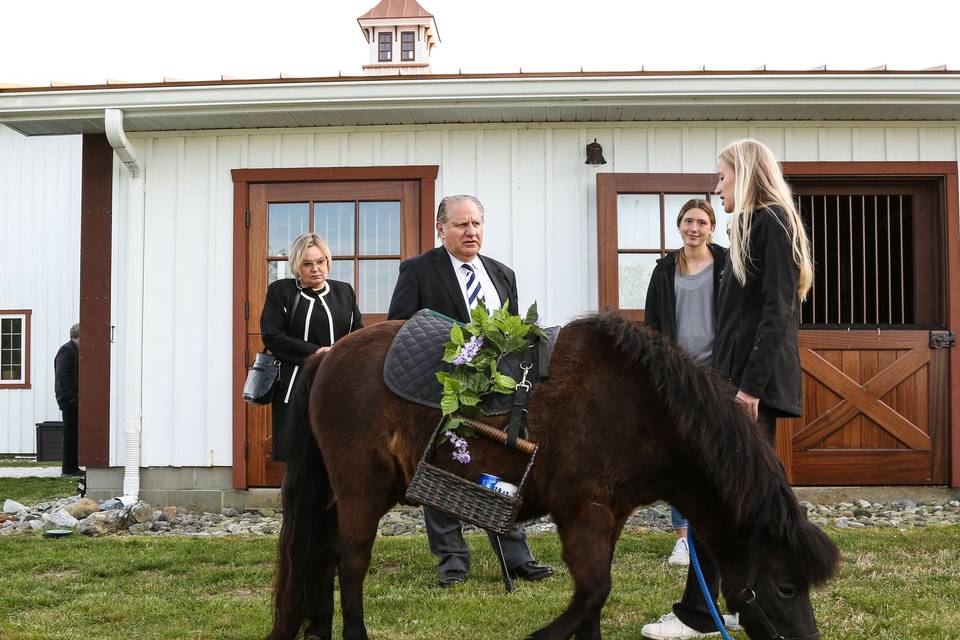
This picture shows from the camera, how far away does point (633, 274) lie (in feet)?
21.8

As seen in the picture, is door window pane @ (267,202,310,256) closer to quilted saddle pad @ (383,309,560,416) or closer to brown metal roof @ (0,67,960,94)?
brown metal roof @ (0,67,960,94)

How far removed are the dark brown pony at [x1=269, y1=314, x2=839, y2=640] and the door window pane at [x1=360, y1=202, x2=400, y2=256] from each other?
11.8ft

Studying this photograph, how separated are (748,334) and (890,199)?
468 centimetres

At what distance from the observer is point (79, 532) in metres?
5.89

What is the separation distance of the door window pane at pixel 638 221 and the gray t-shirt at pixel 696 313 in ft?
8.01

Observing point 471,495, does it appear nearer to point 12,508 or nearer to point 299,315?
point 299,315

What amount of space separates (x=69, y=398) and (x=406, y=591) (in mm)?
7391

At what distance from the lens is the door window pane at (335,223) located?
679 centimetres

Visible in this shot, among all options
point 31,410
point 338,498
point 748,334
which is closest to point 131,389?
point 338,498

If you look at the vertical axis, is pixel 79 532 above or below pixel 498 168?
below

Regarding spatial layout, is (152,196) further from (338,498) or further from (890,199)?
(890,199)

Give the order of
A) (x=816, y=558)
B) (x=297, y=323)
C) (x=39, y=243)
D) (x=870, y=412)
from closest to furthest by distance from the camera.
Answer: (x=816, y=558)
(x=297, y=323)
(x=870, y=412)
(x=39, y=243)

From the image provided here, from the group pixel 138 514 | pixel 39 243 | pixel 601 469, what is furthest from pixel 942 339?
pixel 39 243

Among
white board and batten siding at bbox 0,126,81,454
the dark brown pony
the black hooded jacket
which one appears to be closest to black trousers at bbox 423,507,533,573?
the black hooded jacket
